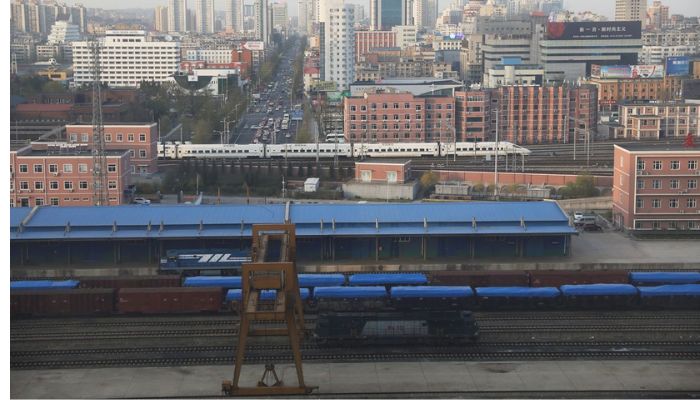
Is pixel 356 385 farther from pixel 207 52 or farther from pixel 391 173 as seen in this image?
pixel 207 52

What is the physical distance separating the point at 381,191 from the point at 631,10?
781 inches

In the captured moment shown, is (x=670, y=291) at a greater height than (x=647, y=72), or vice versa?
(x=647, y=72)

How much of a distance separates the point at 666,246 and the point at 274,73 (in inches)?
845

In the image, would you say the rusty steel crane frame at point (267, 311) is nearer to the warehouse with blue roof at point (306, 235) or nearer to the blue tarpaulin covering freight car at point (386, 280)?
the blue tarpaulin covering freight car at point (386, 280)

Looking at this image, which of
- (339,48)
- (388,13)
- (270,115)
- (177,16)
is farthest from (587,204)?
(388,13)

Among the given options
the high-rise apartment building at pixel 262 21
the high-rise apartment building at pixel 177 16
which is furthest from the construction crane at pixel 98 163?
the high-rise apartment building at pixel 262 21

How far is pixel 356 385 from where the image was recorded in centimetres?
457

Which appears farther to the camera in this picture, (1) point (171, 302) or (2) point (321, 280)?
(2) point (321, 280)

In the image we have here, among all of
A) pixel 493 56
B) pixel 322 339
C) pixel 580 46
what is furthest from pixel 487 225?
pixel 493 56

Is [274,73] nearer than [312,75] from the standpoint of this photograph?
No

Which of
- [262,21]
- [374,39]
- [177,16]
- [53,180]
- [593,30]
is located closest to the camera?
[53,180]

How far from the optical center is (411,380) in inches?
183

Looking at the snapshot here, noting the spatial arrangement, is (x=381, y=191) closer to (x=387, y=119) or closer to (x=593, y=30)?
(x=387, y=119)

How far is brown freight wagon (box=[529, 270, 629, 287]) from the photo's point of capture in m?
6.16
